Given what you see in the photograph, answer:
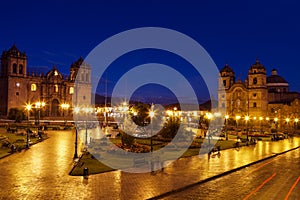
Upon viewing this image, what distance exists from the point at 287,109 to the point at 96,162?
191 ft

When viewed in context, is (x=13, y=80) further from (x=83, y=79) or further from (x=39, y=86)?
(x=83, y=79)

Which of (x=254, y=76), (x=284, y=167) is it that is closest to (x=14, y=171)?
(x=284, y=167)

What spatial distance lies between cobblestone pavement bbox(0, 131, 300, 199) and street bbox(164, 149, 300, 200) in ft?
2.45

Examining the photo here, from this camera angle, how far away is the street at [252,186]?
473 inches

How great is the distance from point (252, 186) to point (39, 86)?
6126cm

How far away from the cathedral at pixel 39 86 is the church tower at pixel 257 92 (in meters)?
38.1

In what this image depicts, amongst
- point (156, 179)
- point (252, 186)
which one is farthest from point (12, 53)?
point (252, 186)

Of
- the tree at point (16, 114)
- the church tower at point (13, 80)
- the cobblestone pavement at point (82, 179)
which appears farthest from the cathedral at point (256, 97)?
the cobblestone pavement at point (82, 179)

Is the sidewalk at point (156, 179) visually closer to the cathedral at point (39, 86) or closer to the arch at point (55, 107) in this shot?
the cathedral at point (39, 86)

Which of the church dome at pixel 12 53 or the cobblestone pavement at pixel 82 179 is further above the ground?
the church dome at pixel 12 53

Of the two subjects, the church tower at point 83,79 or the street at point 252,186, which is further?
the church tower at point 83,79

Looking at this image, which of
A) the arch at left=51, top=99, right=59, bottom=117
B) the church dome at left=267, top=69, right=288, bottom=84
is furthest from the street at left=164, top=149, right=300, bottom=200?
the church dome at left=267, top=69, right=288, bottom=84

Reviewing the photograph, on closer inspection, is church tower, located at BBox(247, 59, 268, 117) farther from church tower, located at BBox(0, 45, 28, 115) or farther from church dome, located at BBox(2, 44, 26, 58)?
church dome, located at BBox(2, 44, 26, 58)

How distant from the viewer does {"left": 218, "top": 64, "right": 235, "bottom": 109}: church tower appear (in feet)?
257
